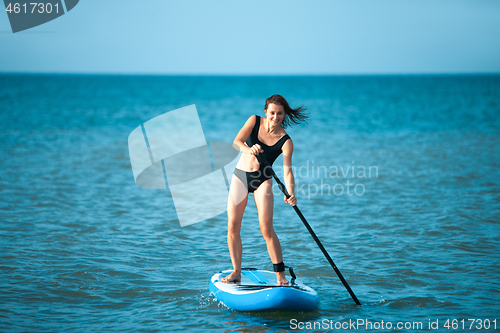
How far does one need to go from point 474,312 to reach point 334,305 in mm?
1518

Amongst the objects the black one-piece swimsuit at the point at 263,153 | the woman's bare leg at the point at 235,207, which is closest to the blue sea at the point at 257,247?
the woman's bare leg at the point at 235,207

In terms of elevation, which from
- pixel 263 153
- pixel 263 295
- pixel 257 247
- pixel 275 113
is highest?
pixel 275 113

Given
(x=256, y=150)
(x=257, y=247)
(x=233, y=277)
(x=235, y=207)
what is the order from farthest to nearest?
(x=257, y=247), (x=233, y=277), (x=235, y=207), (x=256, y=150)

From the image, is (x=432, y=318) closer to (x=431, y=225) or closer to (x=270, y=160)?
(x=270, y=160)

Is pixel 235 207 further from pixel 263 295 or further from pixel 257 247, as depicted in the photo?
pixel 257 247

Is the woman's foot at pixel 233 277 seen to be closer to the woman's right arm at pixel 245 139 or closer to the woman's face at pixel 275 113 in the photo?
the woman's right arm at pixel 245 139

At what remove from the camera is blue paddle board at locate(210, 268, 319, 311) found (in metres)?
4.77

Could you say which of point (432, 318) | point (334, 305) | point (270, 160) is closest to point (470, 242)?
point (432, 318)

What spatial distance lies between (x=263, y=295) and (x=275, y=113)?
1.94 meters

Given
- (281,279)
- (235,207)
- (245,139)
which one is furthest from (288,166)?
(281,279)

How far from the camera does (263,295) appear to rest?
4809 millimetres

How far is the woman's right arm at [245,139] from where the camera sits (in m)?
4.76

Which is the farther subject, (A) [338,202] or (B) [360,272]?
(A) [338,202]

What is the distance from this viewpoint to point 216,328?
4.70m
